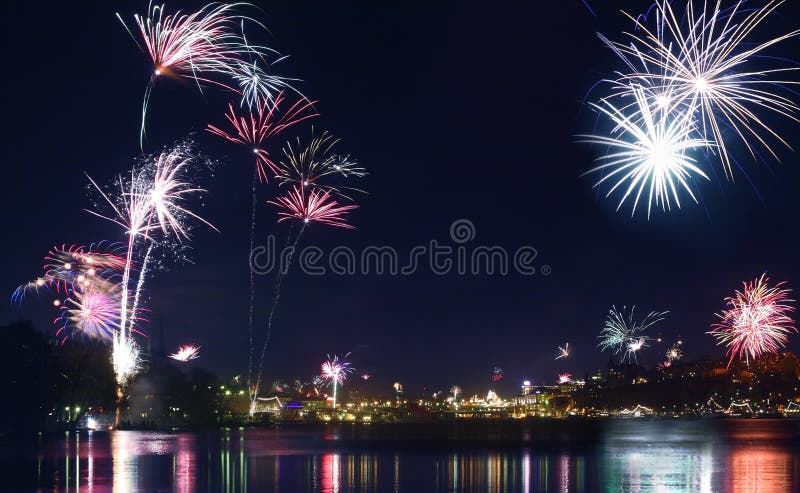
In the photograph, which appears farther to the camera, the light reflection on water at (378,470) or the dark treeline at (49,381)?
the dark treeline at (49,381)

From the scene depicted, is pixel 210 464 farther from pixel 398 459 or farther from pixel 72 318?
pixel 72 318

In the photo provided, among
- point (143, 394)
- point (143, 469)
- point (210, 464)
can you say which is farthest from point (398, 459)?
point (143, 394)

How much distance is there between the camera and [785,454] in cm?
5488

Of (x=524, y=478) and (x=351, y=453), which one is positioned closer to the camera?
(x=524, y=478)

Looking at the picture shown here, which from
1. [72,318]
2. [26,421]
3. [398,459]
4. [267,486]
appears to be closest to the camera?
[267,486]

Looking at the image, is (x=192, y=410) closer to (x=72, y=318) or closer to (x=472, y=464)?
(x=72, y=318)

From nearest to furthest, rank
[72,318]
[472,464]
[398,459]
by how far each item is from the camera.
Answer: [472,464], [398,459], [72,318]

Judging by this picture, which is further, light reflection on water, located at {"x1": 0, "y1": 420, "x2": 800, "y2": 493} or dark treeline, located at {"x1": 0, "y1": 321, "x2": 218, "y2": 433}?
dark treeline, located at {"x1": 0, "y1": 321, "x2": 218, "y2": 433}

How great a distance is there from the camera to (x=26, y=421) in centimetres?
6906

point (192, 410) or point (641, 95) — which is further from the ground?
point (641, 95)

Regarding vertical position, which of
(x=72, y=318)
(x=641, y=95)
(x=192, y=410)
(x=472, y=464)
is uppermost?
(x=641, y=95)

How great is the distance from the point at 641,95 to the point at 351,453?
30.4 meters

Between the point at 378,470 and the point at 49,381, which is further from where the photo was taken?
the point at 49,381

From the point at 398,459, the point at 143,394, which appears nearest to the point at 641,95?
the point at 398,459
